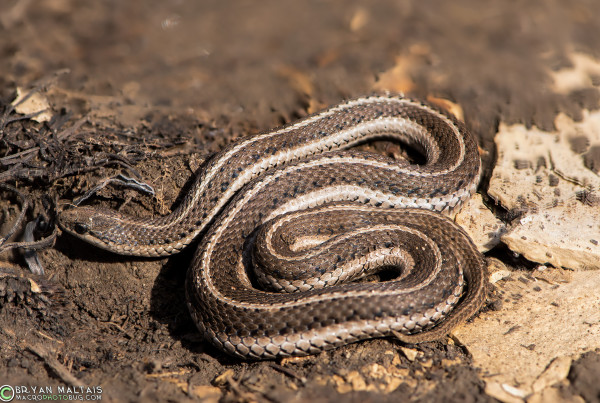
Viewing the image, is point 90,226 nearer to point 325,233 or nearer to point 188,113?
point 188,113

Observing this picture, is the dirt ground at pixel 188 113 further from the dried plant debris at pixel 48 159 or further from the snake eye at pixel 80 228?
the snake eye at pixel 80 228

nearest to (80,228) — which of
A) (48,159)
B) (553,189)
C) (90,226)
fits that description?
(90,226)

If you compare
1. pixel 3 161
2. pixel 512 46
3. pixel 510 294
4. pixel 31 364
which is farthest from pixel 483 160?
pixel 3 161

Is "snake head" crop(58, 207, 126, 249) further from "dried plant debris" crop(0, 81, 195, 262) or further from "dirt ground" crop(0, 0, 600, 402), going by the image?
"dirt ground" crop(0, 0, 600, 402)

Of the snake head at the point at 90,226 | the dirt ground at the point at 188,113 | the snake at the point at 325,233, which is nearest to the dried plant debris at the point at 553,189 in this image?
the dirt ground at the point at 188,113

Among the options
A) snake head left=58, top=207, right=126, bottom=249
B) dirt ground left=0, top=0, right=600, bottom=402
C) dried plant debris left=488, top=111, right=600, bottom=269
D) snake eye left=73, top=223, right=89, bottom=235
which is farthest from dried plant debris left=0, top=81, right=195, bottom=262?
dried plant debris left=488, top=111, right=600, bottom=269
